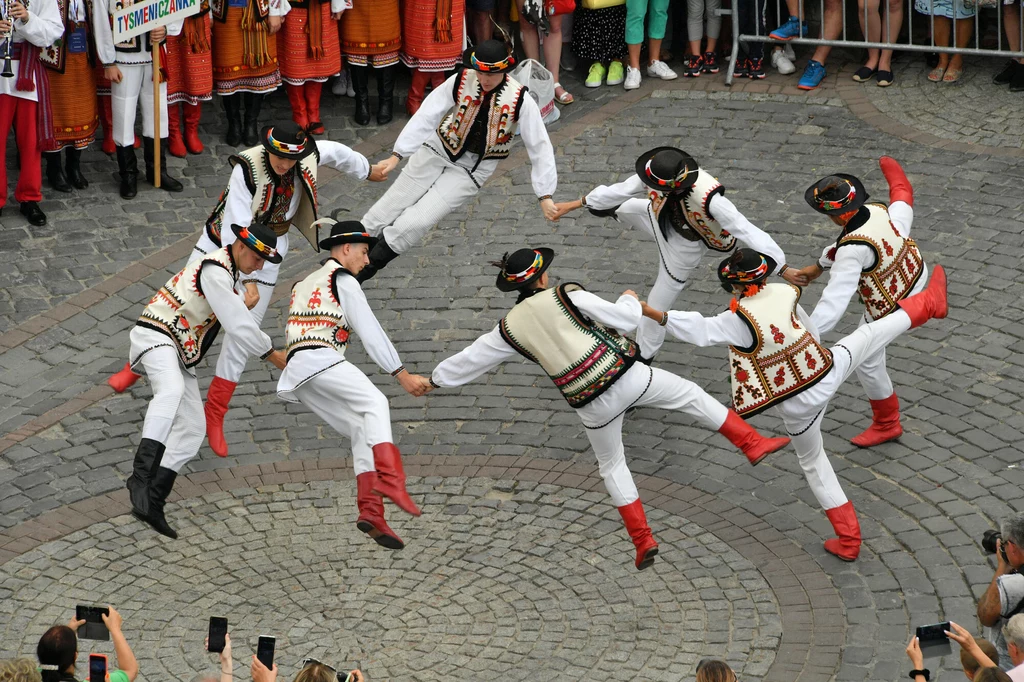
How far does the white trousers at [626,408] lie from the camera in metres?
7.36

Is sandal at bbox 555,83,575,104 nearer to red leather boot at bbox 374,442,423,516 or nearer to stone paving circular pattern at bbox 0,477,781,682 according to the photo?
stone paving circular pattern at bbox 0,477,781,682

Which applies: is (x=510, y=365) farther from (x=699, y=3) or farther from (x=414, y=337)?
(x=699, y=3)

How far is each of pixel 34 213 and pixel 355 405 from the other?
493cm

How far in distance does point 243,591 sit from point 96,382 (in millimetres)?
2551

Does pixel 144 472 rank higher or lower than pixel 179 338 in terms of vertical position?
lower

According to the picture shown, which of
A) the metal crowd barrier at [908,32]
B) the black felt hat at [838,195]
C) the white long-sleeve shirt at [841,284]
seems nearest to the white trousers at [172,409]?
the white long-sleeve shirt at [841,284]

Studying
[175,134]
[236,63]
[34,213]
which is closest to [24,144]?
[34,213]

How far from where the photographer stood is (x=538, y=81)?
1270 centimetres

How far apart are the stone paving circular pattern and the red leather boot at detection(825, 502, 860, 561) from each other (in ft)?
1.54

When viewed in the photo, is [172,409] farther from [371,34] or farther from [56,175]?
[371,34]

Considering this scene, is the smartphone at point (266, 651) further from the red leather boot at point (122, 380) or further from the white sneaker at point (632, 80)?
the white sneaker at point (632, 80)

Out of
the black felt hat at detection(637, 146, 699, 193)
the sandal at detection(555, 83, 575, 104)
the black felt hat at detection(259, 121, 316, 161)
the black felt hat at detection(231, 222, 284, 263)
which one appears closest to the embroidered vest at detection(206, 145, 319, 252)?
the black felt hat at detection(259, 121, 316, 161)

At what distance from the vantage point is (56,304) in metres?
10.4

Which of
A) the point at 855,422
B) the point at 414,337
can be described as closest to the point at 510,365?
the point at 414,337
